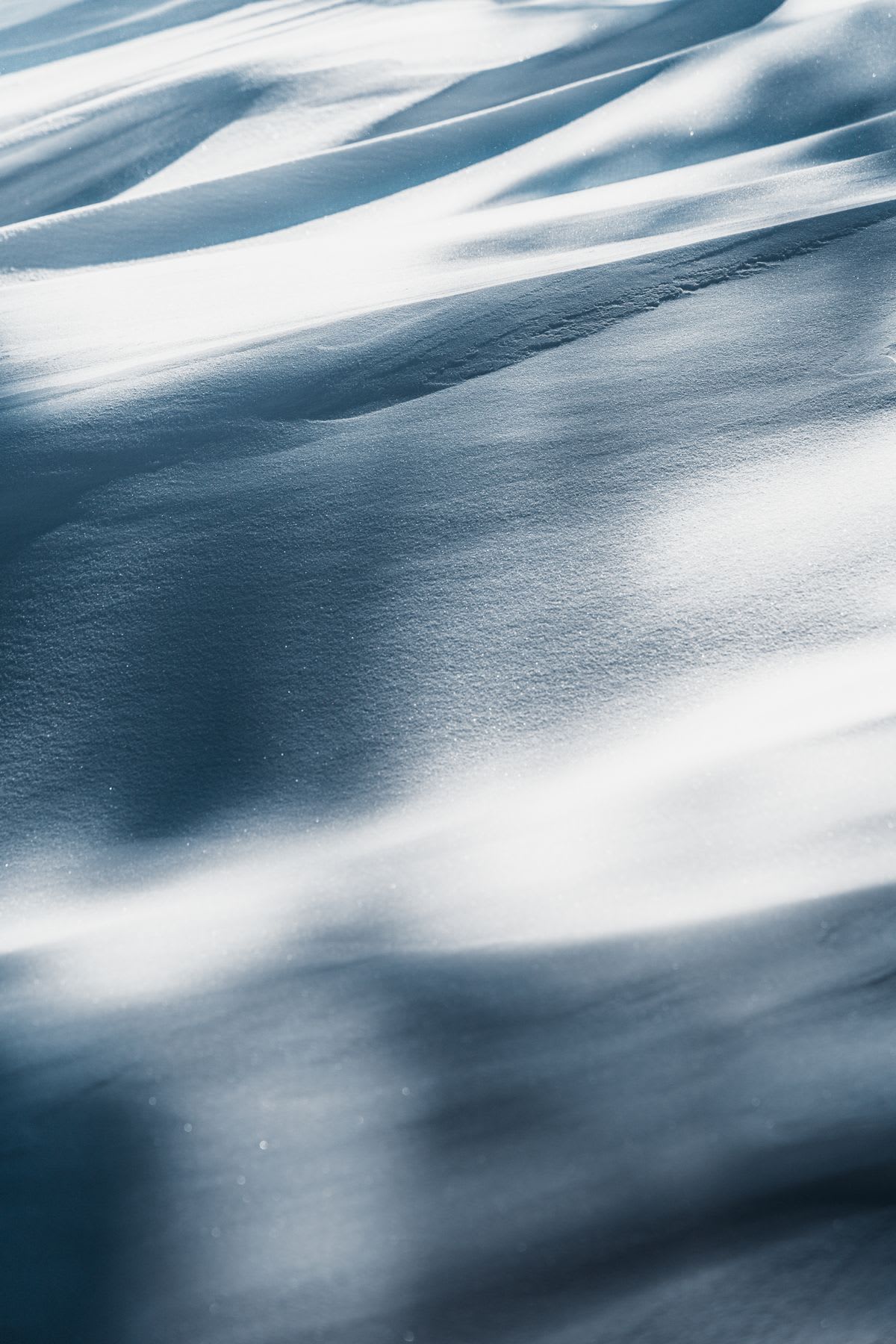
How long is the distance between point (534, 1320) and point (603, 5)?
4.18m

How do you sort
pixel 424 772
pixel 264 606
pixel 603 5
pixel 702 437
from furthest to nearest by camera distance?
pixel 603 5, pixel 702 437, pixel 264 606, pixel 424 772

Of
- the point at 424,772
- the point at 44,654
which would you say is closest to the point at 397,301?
the point at 44,654

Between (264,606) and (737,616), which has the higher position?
(264,606)

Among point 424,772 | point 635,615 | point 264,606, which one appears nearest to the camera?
point 424,772

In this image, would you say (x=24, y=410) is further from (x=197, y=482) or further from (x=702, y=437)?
A: (x=702, y=437)

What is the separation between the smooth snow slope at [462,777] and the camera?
68 cm

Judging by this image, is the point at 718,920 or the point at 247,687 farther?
the point at 247,687

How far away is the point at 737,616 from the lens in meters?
1.15

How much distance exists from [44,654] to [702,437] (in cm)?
78

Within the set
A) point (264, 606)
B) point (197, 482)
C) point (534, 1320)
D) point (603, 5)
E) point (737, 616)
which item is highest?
point (603, 5)

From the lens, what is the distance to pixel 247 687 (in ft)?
Result: 3.92

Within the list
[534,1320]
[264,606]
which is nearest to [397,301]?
[264,606]

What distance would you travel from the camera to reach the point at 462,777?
104 centimetres

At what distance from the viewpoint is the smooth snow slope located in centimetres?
68
